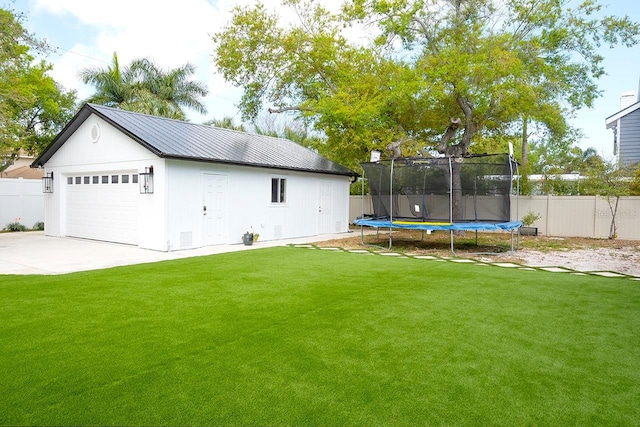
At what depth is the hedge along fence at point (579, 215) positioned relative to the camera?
13.4 metres

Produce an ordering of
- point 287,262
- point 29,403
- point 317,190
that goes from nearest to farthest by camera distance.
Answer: point 29,403
point 287,262
point 317,190

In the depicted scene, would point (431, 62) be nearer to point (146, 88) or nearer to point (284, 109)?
point (284, 109)

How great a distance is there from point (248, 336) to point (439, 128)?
13863 mm

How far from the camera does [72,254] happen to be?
31.5 feet

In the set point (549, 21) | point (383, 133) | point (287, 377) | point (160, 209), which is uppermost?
point (549, 21)

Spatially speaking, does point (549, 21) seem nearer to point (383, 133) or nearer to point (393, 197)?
point (383, 133)

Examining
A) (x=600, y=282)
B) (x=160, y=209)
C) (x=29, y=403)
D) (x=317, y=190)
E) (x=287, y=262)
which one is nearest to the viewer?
(x=29, y=403)

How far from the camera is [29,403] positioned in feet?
8.89

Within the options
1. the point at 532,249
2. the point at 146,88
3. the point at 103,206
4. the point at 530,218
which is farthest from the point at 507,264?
the point at 146,88

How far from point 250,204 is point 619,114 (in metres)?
14.2

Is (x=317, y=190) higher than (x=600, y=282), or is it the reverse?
(x=317, y=190)

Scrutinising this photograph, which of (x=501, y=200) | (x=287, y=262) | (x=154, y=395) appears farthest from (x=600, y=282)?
(x=154, y=395)

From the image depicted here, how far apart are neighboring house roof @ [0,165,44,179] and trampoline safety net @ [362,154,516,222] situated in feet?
66.9

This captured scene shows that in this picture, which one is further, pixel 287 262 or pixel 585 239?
pixel 585 239
